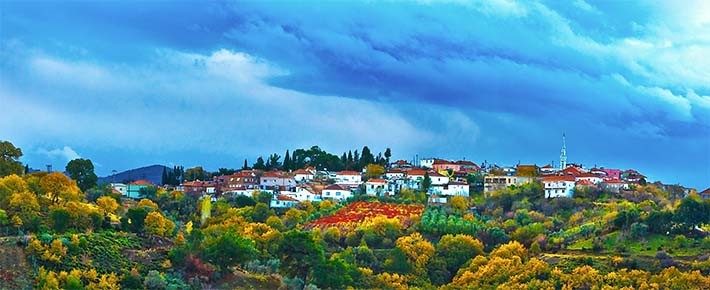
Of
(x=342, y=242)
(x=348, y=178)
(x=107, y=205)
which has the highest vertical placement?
(x=348, y=178)

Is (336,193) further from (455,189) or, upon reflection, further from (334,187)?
(455,189)

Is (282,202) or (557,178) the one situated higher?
(557,178)

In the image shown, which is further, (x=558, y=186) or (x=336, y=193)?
(x=336, y=193)

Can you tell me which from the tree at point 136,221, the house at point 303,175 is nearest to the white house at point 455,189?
the house at point 303,175

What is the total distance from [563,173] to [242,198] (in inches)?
968

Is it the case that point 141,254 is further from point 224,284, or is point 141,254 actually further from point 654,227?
point 654,227

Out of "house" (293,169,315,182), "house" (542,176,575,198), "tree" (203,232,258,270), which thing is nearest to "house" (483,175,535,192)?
"house" (542,176,575,198)

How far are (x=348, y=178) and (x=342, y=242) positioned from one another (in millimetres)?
22804

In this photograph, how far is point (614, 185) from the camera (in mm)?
67250

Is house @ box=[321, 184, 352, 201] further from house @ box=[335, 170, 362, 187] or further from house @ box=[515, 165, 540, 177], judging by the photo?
house @ box=[515, 165, 540, 177]

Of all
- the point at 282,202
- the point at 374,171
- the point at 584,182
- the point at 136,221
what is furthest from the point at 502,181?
the point at 136,221

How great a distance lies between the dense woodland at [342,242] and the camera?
1492 inches

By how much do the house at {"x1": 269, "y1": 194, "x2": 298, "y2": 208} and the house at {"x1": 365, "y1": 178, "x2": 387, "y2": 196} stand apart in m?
6.58

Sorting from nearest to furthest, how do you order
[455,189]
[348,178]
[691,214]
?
[691,214] → [455,189] → [348,178]
